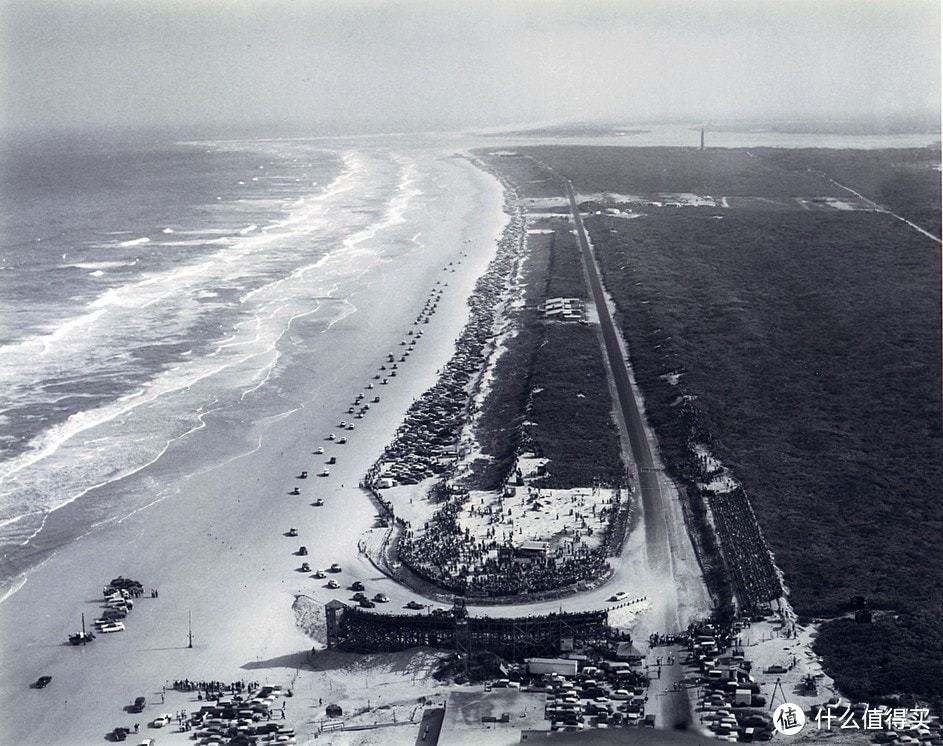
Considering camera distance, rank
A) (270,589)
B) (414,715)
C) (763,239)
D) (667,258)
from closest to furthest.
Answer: (414,715)
(270,589)
(667,258)
(763,239)

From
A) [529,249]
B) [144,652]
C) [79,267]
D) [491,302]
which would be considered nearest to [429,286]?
[491,302]

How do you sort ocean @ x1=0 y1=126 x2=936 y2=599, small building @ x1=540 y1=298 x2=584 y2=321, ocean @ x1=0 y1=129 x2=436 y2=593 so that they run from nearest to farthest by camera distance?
ocean @ x1=0 y1=126 x2=936 y2=599 → ocean @ x1=0 y1=129 x2=436 y2=593 → small building @ x1=540 y1=298 x2=584 y2=321

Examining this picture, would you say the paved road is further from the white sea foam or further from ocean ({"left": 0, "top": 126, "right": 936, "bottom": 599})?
the white sea foam

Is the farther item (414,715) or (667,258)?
(667,258)

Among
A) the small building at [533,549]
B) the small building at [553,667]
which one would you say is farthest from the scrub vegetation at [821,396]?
the small building at [553,667]

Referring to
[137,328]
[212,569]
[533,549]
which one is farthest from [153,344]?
[533,549]

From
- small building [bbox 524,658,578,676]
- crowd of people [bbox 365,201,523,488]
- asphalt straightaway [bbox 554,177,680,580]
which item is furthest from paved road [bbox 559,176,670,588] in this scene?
small building [bbox 524,658,578,676]

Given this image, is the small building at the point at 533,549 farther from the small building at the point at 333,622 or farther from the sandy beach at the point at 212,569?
the small building at the point at 333,622

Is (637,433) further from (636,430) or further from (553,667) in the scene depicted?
(553,667)

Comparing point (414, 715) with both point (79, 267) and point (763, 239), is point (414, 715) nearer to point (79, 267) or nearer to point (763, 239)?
point (79, 267)
